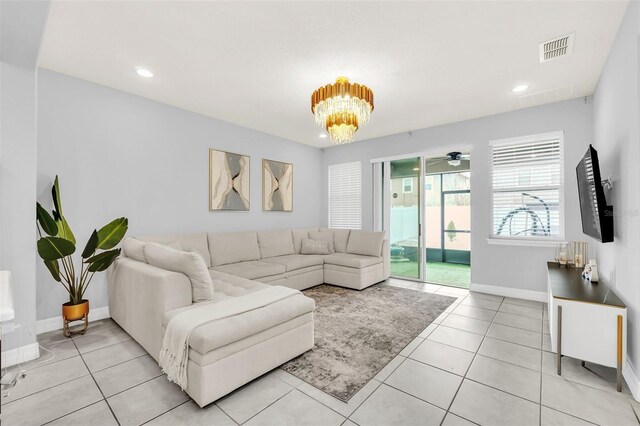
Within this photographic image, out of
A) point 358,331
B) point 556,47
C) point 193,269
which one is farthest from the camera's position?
point 358,331

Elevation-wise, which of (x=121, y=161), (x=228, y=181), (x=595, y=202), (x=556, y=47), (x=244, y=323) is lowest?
(x=244, y=323)

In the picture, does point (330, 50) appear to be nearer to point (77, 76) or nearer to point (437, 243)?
point (77, 76)

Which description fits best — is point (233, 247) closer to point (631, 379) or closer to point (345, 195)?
point (345, 195)

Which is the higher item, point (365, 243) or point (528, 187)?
point (528, 187)

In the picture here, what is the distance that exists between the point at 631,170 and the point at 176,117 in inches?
191

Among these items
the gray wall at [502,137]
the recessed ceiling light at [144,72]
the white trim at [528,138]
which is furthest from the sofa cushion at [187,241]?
the white trim at [528,138]

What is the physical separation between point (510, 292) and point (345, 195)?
3432mm

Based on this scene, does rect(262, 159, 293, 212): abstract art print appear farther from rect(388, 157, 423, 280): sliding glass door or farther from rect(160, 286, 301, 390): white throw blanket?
rect(160, 286, 301, 390): white throw blanket

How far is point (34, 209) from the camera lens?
8.23 feet

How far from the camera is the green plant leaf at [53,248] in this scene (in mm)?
2451

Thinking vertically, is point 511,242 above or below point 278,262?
above

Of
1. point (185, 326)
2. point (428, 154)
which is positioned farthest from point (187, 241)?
point (428, 154)

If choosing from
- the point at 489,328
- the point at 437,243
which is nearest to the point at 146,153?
the point at 489,328

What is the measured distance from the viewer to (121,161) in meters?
3.50
